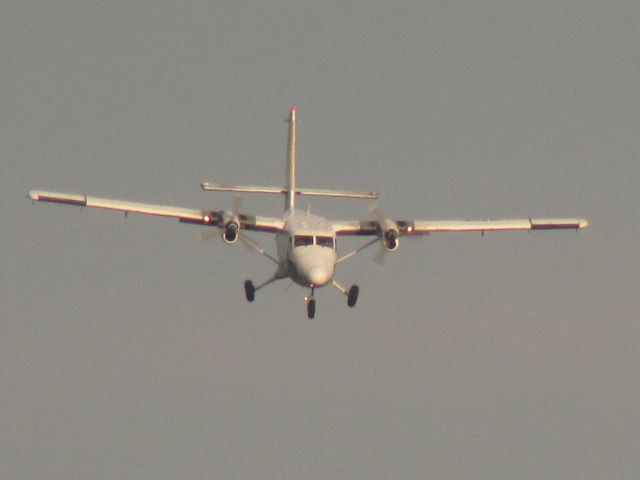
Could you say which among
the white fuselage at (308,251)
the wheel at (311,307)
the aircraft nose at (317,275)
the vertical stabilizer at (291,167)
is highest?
the vertical stabilizer at (291,167)

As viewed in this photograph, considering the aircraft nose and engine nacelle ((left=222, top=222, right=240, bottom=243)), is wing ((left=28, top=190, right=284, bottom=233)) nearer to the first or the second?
engine nacelle ((left=222, top=222, right=240, bottom=243))

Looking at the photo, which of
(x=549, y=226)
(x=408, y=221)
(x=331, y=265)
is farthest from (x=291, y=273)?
(x=549, y=226)

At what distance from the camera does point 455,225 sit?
84.9 metres

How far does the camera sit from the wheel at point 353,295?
80188 millimetres

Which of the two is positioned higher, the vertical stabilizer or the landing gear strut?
the vertical stabilizer

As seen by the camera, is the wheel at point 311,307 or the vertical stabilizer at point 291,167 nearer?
the wheel at point 311,307

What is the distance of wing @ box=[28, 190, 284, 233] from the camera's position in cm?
8000

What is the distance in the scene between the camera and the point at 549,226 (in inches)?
3433

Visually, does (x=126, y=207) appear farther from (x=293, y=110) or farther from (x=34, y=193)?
(x=293, y=110)

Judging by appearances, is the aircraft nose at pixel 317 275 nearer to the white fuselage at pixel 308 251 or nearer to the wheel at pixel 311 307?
the white fuselage at pixel 308 251

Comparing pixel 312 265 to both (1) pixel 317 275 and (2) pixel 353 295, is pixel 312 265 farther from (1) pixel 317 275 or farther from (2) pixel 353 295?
(2) pixel 353 295

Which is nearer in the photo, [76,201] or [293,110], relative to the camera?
[76,201]

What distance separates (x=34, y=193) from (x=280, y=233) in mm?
9665

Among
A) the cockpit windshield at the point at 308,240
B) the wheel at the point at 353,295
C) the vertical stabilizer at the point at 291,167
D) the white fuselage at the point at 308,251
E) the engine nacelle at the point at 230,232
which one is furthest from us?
the vertical stabilizer at the point at 291,167
